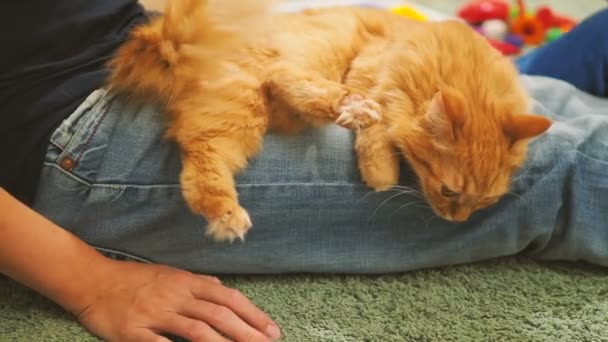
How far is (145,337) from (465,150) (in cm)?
61

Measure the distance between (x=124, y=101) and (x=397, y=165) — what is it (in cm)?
50

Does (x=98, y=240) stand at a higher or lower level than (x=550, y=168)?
lower

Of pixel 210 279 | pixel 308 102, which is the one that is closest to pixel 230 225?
pixel 210 279

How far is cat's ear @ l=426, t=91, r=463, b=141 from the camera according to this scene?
972 millimetres

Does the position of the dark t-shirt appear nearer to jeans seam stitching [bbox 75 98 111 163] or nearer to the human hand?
jeans seam stitching [bbox 75 98 111 163]

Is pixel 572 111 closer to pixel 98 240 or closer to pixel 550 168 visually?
pixel 550 168

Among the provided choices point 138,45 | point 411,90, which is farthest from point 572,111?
point 138,45

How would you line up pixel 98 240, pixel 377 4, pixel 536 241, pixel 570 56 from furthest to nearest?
pixel 377 4
pixel 570 56
pixel 536 241
pixel 98 240

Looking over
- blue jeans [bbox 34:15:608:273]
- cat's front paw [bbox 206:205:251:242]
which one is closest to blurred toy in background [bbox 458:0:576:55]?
blue jeans [bbox 34:15:608:273]

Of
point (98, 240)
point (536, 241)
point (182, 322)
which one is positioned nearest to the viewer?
point (182, 322)

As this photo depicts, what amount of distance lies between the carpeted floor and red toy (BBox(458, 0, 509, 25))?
4.15 feet

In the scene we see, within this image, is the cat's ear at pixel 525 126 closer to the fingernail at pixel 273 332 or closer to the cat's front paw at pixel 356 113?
the cat's front paw at pixel 356 113

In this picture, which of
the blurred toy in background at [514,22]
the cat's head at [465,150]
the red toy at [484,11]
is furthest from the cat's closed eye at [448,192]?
the red toy at [484,11]

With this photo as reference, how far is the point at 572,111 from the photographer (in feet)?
4.30
